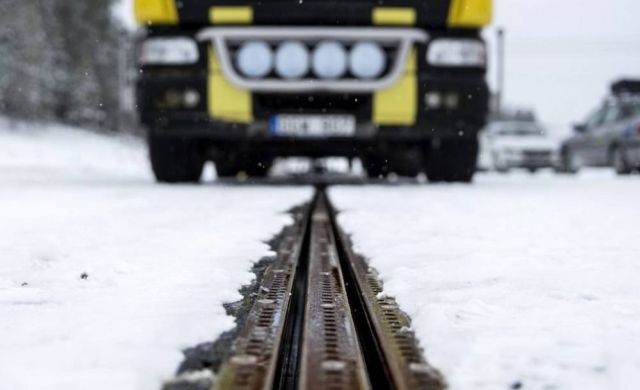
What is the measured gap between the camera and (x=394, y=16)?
6008mm

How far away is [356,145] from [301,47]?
104 cm

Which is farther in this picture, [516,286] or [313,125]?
[313,125]

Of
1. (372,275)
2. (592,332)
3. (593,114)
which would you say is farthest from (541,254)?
(593,114)

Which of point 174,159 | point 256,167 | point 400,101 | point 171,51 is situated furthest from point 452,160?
point 256,167

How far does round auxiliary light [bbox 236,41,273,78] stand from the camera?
598 cm

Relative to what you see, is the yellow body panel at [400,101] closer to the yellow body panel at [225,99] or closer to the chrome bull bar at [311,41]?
the chrome bull bar at [311,41]

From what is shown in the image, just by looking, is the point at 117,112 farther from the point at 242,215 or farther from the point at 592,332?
the point at 592,332

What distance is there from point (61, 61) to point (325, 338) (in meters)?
33.6

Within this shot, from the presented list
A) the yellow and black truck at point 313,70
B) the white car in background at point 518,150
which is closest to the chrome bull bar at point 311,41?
the yellow and black truck at point 313,70

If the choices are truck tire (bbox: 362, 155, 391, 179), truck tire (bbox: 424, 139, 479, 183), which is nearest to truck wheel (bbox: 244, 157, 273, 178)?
truck tire (bbox: 362, 155, 391, 179)

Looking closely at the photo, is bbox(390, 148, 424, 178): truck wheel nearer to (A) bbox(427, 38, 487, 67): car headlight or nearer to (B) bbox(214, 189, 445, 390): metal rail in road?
(A) bbox(427, 38, 487, 67): car headlight

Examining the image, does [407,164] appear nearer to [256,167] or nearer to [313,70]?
[256,167]

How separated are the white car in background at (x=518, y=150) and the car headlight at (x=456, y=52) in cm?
866

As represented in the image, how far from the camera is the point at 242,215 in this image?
4086 millimetres
